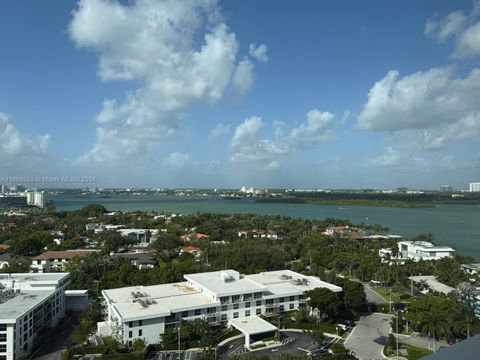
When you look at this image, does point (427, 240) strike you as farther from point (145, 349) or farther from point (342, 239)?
point (145, 349)

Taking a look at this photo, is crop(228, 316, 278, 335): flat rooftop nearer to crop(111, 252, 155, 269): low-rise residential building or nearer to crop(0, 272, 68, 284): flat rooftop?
crop(0, 272, 68, 284): flat rooftop

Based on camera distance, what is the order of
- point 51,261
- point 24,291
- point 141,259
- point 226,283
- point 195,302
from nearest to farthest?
point 195,302
point 24,291
point 226,283
point 51,261
point 141,259

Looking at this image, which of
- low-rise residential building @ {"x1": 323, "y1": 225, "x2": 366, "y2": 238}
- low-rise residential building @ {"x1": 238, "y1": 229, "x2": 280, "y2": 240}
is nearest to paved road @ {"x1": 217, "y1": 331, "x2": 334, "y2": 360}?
low-rise residential building @ {"x1": 238, "y1": 229, "x2": 280, "y2": 240}

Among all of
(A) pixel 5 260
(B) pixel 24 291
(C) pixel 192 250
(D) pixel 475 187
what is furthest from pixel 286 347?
(D) pixel 475 187

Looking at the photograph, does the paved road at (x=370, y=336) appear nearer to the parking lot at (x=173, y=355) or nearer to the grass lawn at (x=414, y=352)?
the grass lawn at (x=414, y=352)

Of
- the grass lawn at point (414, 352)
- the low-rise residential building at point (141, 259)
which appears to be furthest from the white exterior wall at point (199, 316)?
the low-rise residential building at point (141, 259)

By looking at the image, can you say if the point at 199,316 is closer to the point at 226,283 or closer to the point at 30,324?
the point at 226,283

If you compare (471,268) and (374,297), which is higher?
(471,268)

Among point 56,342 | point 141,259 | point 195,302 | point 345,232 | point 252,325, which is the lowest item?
point 56,342
